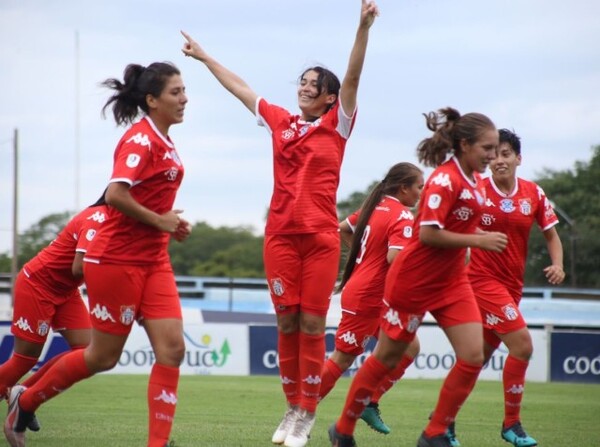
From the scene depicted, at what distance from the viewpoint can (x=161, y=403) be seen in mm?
7047

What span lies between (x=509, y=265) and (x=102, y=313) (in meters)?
4.08

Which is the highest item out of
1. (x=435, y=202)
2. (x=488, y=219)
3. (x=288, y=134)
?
(x=288, y=134)

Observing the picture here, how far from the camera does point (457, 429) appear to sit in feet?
35.6

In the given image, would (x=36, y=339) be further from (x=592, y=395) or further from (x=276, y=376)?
(x=276, y=376)

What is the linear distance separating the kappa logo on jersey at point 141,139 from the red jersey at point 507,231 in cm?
368

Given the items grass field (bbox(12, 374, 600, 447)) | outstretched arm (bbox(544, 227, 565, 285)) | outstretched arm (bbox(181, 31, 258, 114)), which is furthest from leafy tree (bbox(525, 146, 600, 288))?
outstretched arm (bbox(181, 31, 258, 114))

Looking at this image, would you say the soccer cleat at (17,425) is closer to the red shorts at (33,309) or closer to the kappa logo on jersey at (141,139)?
the red shorts at (33,309)

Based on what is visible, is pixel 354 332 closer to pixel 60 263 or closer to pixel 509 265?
pixel 509 265

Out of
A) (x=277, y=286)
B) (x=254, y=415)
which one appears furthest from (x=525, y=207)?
(x=254, y=415)

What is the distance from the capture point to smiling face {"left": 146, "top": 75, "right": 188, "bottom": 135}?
7.34 metres

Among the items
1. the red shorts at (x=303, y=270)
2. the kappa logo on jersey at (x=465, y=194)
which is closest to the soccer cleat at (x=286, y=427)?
the red shorts at (x=303, y=270)

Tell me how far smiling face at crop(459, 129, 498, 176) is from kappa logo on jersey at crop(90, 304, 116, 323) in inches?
106

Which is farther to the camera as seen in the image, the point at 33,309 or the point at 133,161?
the point at 33,309

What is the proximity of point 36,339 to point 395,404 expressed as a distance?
6.80 metres
